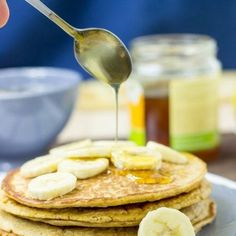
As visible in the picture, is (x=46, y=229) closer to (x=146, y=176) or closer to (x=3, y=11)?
(x=146, y=176)

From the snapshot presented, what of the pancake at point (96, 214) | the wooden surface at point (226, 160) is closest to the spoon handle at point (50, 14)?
the pancake at point (96, 214)

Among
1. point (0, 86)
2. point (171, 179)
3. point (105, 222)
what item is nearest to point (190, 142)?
point (0, 86)

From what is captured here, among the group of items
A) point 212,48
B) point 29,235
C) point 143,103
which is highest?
point 212,48

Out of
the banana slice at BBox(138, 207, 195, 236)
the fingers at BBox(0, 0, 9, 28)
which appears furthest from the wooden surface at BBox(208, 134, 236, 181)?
the fingers at BBox(0, 0, 9, 28)

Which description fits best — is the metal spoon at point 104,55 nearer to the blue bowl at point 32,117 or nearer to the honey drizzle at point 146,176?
the honey drizzle at point 146,176

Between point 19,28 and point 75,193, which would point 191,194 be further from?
point 19,28

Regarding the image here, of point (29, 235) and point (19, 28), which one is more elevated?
point (19, 28)
